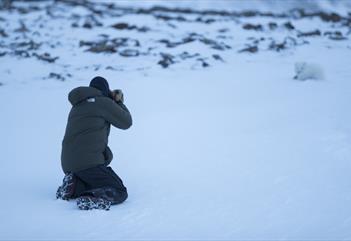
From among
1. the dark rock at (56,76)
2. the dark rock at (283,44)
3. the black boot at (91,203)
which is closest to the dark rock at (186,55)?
the dark rock at (283,44)

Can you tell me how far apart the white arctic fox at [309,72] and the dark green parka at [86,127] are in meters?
7.41

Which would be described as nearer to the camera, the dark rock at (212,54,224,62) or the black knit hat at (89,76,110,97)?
the black knit hat at (89,76,110,97)

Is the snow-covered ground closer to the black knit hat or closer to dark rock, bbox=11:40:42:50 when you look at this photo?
dark rock, bbox=11:40:42:50

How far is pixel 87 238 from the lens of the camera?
3986mm

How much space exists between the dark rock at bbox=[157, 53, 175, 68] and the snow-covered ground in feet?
0.47

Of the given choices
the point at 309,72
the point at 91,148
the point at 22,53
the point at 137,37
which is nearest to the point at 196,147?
the point at 91,148

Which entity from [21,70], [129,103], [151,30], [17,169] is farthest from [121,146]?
[151,30]

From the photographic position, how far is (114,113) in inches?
189

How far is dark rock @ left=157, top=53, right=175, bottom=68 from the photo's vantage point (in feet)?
43.7

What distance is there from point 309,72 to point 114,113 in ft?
24.5

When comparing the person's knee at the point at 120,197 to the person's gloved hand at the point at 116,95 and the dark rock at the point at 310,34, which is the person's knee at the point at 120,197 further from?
the dark rock at the point at 310,34

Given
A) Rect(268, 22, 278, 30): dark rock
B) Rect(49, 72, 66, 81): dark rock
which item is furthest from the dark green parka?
Rect(268, 22, 278, 30): dark rock

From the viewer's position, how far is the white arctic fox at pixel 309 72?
1109 centimetres

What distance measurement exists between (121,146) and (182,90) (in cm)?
381
